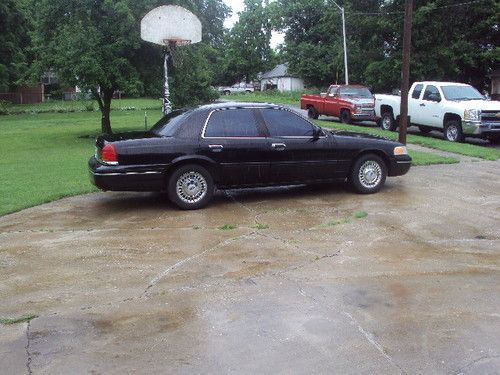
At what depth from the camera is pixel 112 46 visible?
2042cm

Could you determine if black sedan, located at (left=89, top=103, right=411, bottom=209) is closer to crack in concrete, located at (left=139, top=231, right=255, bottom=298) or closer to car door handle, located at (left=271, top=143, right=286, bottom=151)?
car door handle, located at (left=271, top=143, right=286, bottom=151)

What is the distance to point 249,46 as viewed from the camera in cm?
9412

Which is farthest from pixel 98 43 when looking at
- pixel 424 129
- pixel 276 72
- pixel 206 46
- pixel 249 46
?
pixel 249 46

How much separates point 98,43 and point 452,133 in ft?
39.6

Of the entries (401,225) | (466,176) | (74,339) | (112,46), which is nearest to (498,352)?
(74,339)

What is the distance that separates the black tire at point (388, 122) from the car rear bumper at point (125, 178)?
48.6 ft

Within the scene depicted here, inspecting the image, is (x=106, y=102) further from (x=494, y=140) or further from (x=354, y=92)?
(x=494, y=140)

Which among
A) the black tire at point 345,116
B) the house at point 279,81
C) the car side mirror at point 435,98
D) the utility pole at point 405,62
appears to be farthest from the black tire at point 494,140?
the house at point 279,81

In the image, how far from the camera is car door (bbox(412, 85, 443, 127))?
19.6m

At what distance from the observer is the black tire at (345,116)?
2486 cm

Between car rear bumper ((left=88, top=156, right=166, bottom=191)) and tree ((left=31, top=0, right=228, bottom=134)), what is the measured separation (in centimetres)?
1237

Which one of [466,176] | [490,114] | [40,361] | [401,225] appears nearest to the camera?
[40,361]

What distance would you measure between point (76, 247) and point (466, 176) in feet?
25.9

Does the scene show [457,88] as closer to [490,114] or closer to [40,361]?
[490,114]
